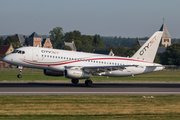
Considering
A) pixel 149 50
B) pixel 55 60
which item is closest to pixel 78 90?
pixel 55 60

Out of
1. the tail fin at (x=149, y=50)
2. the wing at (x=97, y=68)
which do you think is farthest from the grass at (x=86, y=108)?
the tail fin at (x=149, y=50)

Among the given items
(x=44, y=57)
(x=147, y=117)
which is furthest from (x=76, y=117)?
(x=44, y=57)

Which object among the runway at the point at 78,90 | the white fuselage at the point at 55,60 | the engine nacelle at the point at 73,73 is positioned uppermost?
the white fuselage at the point at 55,60

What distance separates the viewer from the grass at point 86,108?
17514 millimetres

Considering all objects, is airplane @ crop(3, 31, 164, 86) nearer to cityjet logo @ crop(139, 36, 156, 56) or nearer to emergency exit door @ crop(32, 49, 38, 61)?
emergency exit door @ crop(32, 49, 38, 61)

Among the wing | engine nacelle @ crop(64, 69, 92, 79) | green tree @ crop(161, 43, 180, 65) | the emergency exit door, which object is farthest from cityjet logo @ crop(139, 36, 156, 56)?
green tree @ crop(161, 43, 180, 65)

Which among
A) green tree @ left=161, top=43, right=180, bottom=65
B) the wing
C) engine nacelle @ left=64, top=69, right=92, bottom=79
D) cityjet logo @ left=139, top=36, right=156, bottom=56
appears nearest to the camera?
engine nacelle @ left=64, top=69, right=92, bottom=79

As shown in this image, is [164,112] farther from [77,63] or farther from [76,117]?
[77,63]

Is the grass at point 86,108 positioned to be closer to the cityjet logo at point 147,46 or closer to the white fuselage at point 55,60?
the white fuselage at point 55,60

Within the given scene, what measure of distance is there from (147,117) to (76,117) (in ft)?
14.8

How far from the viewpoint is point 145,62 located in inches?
1636

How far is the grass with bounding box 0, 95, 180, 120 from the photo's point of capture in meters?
17.5

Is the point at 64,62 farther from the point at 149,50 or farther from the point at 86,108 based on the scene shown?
the point at 86,108

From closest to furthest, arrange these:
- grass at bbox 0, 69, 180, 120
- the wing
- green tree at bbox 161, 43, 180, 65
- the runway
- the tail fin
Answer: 1. grass at bbox 0, 69, 180, 120
2. the runway
3. the wing
4. the tail fin
5. green tree at bbox 161, 43, 180, 65
